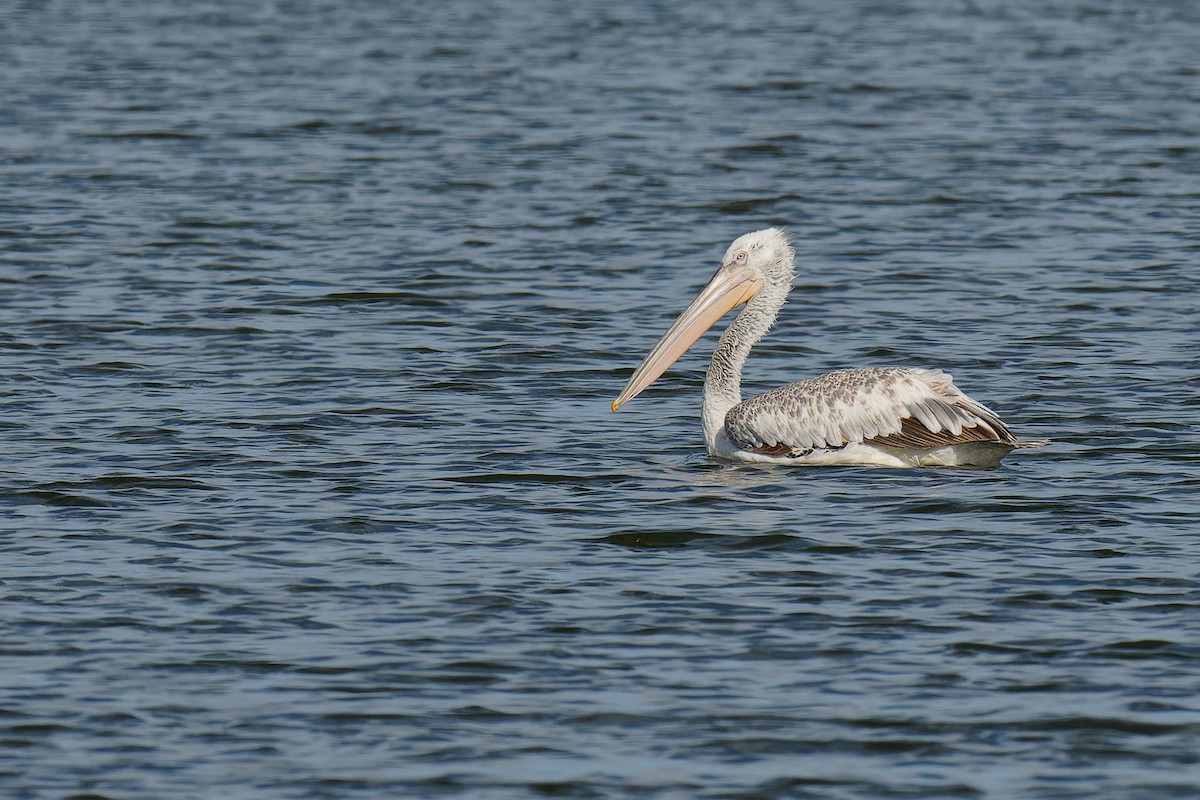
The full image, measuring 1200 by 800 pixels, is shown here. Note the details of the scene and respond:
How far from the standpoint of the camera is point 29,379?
1381 centimetres

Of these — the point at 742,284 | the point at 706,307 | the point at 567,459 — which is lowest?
the point at 567,459

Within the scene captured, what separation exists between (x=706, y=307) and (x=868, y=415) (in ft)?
5.63

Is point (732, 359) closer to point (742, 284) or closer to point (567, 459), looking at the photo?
point (742, 284)

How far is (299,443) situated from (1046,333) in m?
5.46

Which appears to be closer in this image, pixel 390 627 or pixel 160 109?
pixel 390 627

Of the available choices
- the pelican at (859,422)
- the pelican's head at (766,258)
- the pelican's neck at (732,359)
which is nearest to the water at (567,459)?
the pelican at (859,422)

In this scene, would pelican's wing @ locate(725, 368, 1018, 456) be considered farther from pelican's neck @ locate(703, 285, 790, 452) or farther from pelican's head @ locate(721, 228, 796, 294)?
pelican's head @ locate(721, 228, 796, 294)

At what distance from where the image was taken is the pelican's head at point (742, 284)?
1295 centimetres

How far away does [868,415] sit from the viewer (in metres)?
11.5

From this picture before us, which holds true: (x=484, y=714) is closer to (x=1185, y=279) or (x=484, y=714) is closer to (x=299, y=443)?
(x=299, y=443)

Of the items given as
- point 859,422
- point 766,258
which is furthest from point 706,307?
point 859,422

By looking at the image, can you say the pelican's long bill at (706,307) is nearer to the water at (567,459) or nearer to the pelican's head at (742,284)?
the pelican's head at (742,284)

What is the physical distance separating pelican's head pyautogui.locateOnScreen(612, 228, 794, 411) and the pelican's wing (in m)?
1.11

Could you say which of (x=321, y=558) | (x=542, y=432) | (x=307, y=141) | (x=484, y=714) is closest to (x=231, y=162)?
(x=307, y=141)
